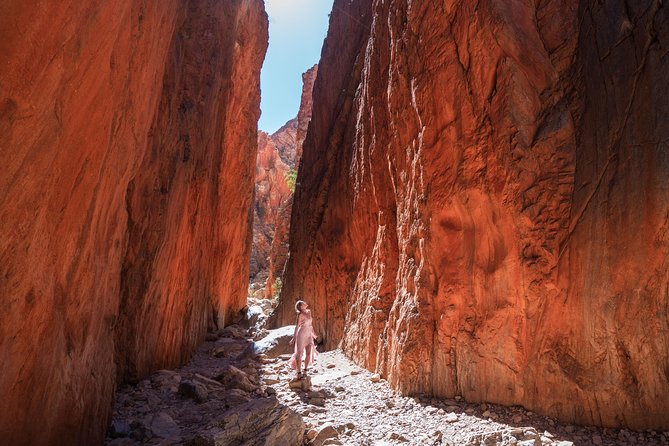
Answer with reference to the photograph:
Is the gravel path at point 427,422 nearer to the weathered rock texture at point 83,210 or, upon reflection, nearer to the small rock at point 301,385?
the small rock at point 301,385

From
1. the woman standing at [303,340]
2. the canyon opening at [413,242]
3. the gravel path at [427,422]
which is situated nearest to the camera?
the canyon opening at [413,242]

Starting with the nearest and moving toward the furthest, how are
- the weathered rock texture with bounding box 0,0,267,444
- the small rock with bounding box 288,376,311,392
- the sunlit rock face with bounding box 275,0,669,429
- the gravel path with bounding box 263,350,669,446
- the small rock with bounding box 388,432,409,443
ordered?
the weathered rock texture with bounding box 0,0,267,444, the gravel path with bounding box 263,350,669,446, the sunlit rock face with bounding box 275,0,669,429, the small rock with bounding box 388,432,409,443, the small rock with bounding box 288,376,311,392

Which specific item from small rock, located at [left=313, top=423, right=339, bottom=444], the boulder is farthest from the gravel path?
the boulder

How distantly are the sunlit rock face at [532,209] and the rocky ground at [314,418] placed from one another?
1.13 ft

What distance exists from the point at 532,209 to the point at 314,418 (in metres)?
4.53

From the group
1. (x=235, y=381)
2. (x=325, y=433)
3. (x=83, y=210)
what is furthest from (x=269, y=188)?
(x=83, y=210)

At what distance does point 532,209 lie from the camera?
247 inches

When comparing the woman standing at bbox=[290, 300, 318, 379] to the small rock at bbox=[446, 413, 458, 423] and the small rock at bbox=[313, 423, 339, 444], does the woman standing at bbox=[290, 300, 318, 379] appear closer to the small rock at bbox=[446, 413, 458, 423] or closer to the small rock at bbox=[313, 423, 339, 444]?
the small rock at bbox=[313, 423, 339, 444]

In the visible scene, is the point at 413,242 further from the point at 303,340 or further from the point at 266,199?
the point at 266,199

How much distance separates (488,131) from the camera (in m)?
6.98

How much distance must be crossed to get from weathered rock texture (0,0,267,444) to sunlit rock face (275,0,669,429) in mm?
4832

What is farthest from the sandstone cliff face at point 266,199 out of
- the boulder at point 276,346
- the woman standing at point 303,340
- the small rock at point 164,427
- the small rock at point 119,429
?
the small rock at point 119,429

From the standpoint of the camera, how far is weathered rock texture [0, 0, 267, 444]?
10.4 feet

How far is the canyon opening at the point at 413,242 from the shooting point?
3.64 metres
